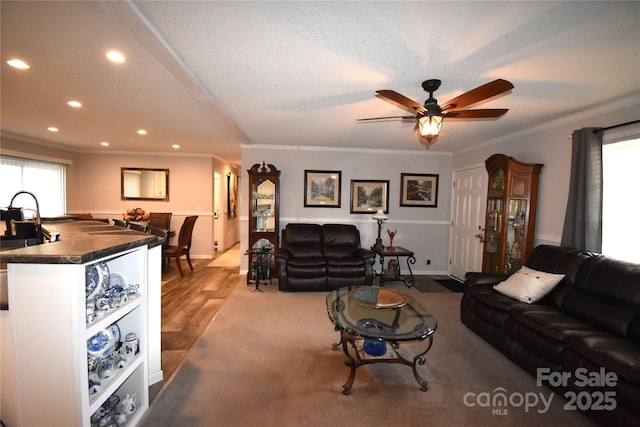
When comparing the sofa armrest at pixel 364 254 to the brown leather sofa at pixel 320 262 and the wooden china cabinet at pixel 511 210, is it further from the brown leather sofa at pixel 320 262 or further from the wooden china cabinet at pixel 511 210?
the wooden china cabinet at pixel 511 210

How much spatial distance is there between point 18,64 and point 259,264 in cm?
339

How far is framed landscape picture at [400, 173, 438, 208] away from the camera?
5.34 metres

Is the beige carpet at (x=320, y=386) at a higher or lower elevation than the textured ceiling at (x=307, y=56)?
lower

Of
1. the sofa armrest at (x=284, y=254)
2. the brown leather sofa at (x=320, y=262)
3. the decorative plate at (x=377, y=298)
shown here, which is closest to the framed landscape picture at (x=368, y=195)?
the brown leather sofa at (x=320, y=262)

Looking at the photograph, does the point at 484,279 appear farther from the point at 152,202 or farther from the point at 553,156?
the point at 152,202

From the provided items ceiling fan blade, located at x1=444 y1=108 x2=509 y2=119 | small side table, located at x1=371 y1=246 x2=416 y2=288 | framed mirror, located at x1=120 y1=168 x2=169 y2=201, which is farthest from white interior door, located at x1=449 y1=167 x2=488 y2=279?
framed mirror, located at x1=120 y1=168 x2=169 y2=201

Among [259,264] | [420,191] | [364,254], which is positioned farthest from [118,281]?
[420,191]

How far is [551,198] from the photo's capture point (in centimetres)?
334

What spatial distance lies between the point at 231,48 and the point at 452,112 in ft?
5.86

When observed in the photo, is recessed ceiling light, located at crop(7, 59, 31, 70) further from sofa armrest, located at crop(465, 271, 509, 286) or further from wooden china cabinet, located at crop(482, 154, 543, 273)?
wooden china cabinet, located at crop(482, 154, 543, 273)

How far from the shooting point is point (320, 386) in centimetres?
207

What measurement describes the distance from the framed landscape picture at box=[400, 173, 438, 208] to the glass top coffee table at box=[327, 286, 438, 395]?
2.93 m

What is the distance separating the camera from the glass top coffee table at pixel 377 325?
204cm

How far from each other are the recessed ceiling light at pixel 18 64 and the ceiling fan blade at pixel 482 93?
3.34 metres
